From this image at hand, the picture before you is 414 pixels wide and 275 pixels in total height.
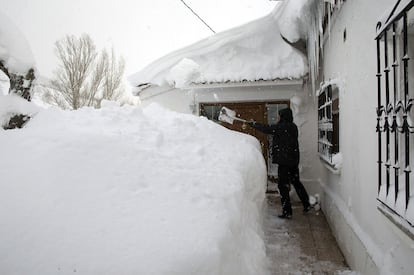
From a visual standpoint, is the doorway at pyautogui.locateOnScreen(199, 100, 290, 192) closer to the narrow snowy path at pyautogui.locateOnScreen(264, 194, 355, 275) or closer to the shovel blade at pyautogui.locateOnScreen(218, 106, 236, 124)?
the shovel blade at pyautogui.locateOnScreen(218, 106, 236, 124)

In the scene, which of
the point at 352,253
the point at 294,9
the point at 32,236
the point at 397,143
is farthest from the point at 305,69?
the point at 32,236

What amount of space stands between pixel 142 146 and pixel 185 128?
825 mm

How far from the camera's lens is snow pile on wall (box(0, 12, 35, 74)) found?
2.66 m

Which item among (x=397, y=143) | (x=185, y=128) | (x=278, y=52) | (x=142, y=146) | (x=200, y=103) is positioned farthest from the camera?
(x=200, y=103)

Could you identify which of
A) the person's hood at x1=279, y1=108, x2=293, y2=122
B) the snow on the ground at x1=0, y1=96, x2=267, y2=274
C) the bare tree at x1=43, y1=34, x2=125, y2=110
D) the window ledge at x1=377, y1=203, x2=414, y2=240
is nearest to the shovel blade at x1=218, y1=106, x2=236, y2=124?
the person's hood at x1=279, y1=108, x2=293, y2=122

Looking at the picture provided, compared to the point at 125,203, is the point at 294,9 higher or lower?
higher

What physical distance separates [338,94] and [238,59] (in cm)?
307

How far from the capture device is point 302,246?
3682 mm

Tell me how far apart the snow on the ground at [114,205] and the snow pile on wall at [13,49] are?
0.75 m

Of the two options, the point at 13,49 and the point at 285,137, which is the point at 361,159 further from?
the point at 13,49

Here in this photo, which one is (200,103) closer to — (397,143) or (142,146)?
(142,146)

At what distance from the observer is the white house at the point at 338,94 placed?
1.85 m

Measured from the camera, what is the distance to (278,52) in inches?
259

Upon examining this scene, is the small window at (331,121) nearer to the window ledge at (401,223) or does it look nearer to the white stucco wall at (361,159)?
the white stucco wall at (361,159)
